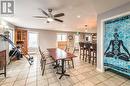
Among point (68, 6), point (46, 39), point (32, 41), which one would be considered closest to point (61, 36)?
point (46, 39)

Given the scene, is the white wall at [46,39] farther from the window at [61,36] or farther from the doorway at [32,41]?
the window at [61,36]

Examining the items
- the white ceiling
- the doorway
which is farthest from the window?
the white ceiling

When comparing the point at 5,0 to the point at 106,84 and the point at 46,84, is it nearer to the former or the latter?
the point at 46,84

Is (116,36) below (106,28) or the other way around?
below

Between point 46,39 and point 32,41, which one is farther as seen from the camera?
point 46,39

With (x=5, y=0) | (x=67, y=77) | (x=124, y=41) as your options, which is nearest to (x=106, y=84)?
(x=67, y=77)

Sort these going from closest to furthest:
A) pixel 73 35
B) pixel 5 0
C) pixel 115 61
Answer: pixel 5 0
pixel 115 61
pixel 73 35

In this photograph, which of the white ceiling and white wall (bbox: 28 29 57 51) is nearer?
the white ceiling

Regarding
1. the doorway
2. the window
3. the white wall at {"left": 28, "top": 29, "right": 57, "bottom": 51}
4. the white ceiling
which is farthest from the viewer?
the window

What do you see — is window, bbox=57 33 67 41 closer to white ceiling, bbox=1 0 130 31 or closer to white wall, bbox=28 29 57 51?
white wall, bbox=28 29 57 51

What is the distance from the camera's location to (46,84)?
2814 millimetres

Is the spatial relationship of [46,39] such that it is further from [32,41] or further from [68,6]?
[68,6]

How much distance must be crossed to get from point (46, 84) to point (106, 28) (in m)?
2.95

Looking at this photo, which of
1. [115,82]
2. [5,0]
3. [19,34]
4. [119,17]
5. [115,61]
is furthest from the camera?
[19,34]
